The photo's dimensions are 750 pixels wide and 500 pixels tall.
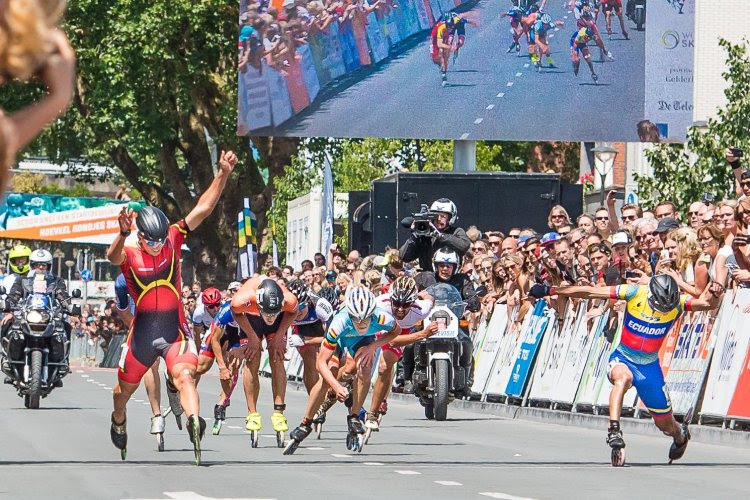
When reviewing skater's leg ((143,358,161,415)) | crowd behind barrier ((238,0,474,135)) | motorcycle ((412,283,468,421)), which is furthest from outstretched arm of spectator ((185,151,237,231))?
crowd behind barrier ((238,0,474,135))

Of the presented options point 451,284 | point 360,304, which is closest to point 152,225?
point 360,304

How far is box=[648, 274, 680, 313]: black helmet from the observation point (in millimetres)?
14500

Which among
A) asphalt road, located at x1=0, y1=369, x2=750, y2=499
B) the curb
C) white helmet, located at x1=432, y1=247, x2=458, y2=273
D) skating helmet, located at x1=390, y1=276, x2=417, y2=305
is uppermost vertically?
white helmet, located at x1=432, y1=247, x2=458, y2=273

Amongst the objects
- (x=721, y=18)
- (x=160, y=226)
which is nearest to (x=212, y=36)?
(x=721, y=18)

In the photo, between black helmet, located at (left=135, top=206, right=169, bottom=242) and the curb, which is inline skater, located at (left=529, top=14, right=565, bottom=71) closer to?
the curb

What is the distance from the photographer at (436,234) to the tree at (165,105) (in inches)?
1196

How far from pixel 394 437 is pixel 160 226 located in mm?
5342

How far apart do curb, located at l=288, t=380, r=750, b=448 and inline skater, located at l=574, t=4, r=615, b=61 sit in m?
10.6

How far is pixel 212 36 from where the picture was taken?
2004 inches

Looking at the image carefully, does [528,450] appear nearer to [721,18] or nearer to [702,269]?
[702,269]

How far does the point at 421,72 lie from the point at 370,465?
2241cm

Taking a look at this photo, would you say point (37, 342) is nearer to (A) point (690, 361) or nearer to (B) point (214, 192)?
(A) point (690, 361)

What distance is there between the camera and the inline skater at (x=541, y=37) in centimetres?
3641

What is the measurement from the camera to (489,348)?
25.0 meters
